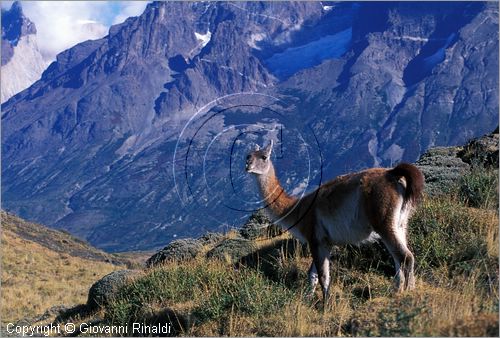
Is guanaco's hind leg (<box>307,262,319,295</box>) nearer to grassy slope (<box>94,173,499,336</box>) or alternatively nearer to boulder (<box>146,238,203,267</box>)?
grassy slope (<box>94,173,499,336</box>)

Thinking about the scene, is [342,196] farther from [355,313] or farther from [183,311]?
[183,311]

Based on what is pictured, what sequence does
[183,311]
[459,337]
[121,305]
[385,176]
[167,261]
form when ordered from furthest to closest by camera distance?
[167,261] → [121,305] → [183,311] → [385,176] → [459,337]

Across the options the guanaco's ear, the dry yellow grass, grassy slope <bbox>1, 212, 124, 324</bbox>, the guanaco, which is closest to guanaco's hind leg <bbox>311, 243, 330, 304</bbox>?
the guanaco

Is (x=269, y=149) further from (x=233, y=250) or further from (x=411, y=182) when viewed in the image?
(x=233, y=250)

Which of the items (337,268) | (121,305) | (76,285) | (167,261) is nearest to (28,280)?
(76,285)

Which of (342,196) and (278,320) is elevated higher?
(342,196)

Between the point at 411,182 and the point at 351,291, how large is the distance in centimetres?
229

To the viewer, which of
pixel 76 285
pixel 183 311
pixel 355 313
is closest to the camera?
pixel 355 313

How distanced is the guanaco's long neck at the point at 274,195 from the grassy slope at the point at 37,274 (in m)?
14.4

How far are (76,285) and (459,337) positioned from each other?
102 feet

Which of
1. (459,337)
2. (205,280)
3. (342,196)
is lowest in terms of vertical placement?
(459,337)

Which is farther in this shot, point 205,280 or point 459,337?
point 205,280

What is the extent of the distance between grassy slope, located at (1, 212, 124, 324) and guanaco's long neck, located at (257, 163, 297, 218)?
14.4 metres

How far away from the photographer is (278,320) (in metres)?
10.1
